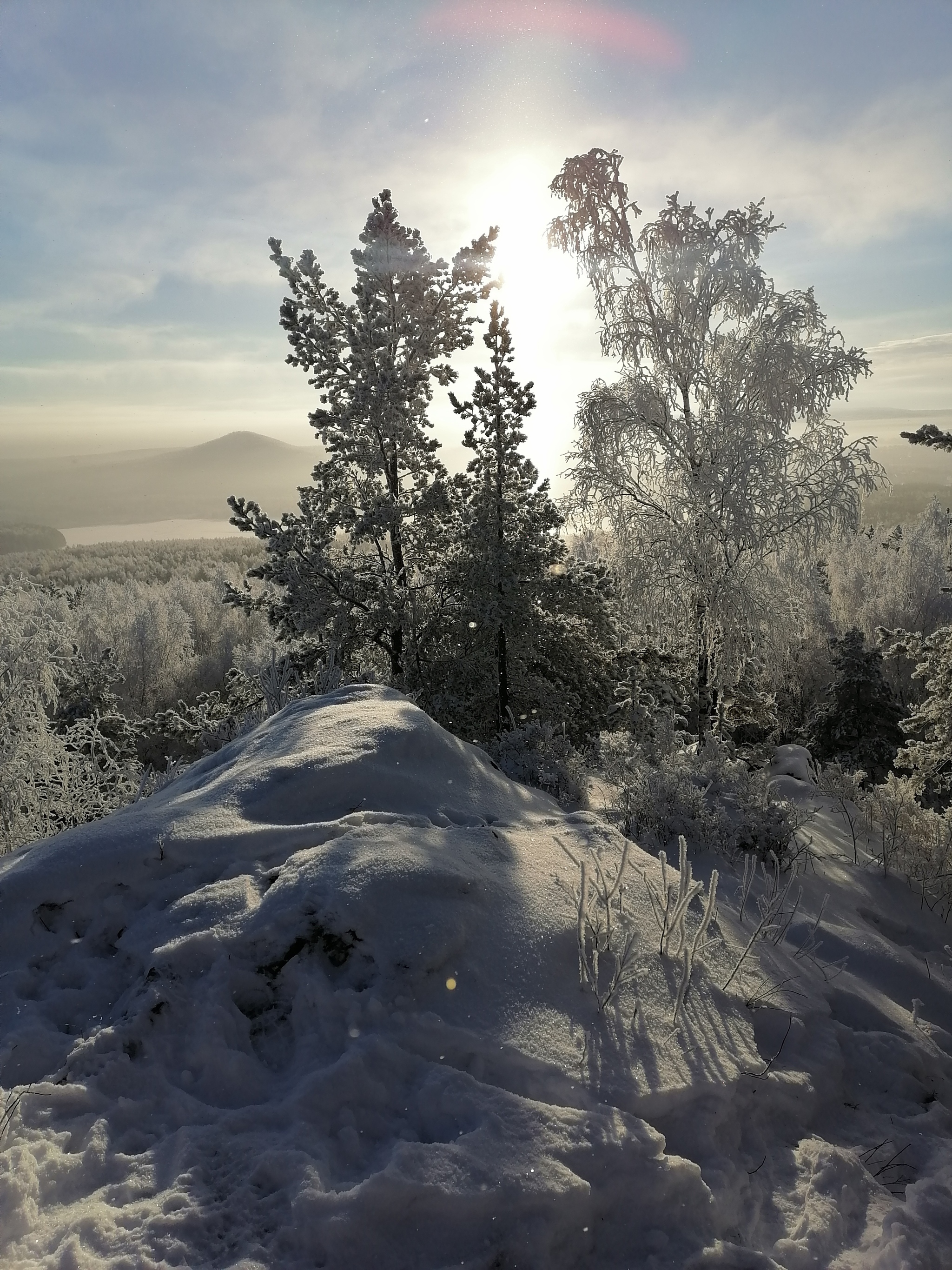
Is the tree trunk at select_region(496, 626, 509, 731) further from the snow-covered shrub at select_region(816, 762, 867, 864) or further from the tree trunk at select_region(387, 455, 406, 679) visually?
the snow-covered shrub at select_region(816, 762, 867, 864)

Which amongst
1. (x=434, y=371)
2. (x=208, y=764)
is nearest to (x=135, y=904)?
(x=208, y=764)

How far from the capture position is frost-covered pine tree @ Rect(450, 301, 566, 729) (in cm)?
1202

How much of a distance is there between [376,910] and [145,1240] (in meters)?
1.37

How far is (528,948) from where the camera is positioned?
129 inches

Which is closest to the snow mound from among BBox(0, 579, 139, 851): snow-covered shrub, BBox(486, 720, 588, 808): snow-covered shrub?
BBox(486, 720, 588, 808): snow-covered shrub

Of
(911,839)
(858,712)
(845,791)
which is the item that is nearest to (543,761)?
(845,791)

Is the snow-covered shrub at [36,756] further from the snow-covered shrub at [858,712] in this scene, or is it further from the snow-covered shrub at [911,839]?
the snow-covered shrub at [858,712]

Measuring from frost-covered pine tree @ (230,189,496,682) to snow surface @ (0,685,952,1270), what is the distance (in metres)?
8.65

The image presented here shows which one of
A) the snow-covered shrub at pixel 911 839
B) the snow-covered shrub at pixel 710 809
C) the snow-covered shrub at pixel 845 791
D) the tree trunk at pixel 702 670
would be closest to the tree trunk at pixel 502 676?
the tree trunk at pixel 702 670

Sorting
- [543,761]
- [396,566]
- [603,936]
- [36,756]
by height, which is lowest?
[36,756]

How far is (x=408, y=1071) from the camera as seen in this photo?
2.69 metres

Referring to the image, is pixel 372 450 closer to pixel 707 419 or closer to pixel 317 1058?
pixel 707 419

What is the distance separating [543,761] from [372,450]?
6.90m

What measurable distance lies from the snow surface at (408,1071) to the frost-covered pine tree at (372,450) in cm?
865
